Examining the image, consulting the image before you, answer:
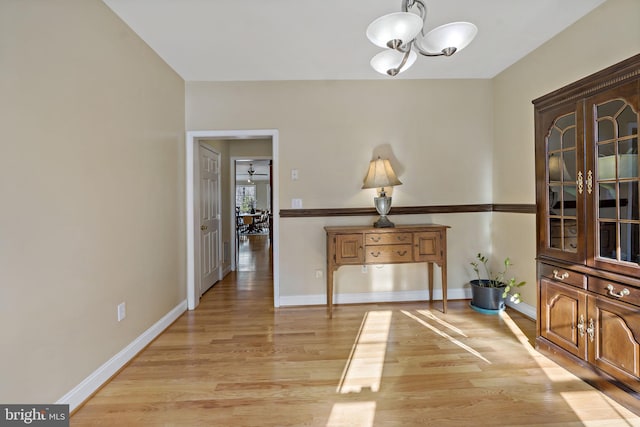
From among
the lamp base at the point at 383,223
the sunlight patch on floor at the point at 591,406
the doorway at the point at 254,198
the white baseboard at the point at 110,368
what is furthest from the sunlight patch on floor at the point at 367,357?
the doorway at the point at 254,198

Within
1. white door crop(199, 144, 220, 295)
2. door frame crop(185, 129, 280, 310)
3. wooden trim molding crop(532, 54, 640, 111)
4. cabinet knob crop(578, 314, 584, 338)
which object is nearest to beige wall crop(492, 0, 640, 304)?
wooden trim molding crop(532, 54, 640, 111)

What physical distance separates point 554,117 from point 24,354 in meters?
3.39

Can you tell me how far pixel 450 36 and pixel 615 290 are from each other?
169 centimetres

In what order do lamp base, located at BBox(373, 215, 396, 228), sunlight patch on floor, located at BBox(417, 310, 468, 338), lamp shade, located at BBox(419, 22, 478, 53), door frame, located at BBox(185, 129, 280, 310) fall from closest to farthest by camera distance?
lamp shade, located at BBox(419, 22, 478, 53) → sunlight patch on floor, located at BBox(417, 310, 468, 338) → lamp base, located at BBox(373, 215, 396, 228) → door frame, located at BBox(185, 129, 280, 310)

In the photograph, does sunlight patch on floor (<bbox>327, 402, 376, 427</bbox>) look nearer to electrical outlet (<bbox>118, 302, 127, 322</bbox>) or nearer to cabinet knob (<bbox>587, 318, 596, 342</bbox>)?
cabinet knob (<bbox>587, 318, 596, 342</bbox>)

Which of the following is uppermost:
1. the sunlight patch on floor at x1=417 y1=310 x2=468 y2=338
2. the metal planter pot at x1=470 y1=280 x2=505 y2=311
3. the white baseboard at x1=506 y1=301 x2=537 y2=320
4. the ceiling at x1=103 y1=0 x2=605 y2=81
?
the ceiling at x1=103 y1=0 x2=605 y2=81

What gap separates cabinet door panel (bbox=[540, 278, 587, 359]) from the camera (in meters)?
1.89

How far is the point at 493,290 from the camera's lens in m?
2.97

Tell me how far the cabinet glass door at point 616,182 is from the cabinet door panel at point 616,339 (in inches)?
9.8

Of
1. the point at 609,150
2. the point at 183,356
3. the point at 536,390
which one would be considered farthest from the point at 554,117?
the point at 183,356

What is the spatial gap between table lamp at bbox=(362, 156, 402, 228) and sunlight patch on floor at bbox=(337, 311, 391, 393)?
967mm

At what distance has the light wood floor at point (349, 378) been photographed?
5.31 feet

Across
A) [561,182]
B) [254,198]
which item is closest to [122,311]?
[561,182]

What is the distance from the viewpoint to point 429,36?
155 cm
